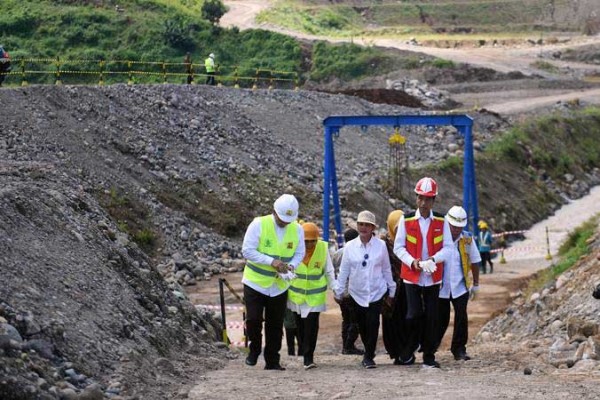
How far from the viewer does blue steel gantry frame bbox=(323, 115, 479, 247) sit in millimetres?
31500

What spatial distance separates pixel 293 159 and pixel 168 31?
29964mm

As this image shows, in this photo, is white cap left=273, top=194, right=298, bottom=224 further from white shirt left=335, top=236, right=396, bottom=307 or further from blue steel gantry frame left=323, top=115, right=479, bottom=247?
blue steel gantry frame left=323, top=115, right=479, bottom=247

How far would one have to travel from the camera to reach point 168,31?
6894 centimetres

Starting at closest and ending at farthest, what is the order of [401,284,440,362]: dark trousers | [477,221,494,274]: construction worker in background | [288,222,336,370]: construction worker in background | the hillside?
the hillside < [401,284,440,362]: dark trousers < [288,222,336,370]: construction worker in background < [477,221,494,274]: construction worker in background

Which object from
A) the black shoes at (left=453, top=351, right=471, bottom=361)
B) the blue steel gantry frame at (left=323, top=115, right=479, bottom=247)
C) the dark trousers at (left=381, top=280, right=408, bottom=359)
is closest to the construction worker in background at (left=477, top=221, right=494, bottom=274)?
the blue steel gantry frame at (left=323, top=115, right=479, bottom=247)

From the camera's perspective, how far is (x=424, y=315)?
43.8 feet

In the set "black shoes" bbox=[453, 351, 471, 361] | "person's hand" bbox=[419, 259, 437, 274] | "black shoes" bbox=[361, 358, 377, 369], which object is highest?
"person's hand" bbox=[419, 259, 437, 274]

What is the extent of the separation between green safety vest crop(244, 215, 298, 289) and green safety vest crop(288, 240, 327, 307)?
68 cm

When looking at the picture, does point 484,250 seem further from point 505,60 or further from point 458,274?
point 505,60

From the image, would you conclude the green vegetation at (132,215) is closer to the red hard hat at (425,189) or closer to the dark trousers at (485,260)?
the dark trousers at (485,260)

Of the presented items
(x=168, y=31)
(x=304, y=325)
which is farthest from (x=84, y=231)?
(x=168, y=31)

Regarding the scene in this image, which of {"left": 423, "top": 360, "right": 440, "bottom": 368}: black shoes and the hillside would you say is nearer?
the hillside

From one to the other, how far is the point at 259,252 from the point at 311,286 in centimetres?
107

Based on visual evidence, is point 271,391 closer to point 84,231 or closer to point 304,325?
point 304,325
